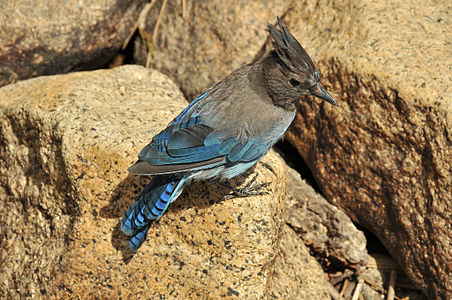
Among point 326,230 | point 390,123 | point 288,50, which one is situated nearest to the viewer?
point 288,50

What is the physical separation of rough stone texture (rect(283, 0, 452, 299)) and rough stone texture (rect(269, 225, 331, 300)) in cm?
65

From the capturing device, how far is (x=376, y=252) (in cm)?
518

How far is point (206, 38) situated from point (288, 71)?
1962mm

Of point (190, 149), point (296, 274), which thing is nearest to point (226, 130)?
point (190, 149)

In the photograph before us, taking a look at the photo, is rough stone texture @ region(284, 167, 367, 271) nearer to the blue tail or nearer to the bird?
the bird

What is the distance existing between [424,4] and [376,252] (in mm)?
2417

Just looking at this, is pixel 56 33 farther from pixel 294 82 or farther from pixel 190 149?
pixel 294 82

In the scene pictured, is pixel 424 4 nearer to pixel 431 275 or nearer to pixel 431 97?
pixel 431 97

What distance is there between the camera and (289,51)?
4.01 meters

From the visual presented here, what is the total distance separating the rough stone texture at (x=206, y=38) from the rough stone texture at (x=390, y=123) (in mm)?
639

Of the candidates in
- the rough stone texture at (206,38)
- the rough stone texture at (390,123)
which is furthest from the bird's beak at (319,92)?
the rough stone texture at (206,38)

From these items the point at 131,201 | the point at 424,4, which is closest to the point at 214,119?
the point at 131,201

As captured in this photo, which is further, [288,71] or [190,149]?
[288,71]

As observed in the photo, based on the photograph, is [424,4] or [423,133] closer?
[423,133]
